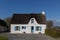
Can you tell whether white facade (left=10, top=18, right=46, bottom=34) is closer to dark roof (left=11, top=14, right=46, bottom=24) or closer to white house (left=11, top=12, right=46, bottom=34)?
white house (left=11, top=12, right=46, bottom=34)

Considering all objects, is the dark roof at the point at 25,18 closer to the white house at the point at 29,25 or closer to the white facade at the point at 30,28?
the white house at the point at 29,25

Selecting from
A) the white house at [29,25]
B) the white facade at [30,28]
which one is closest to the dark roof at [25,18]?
the white house at [29,25]

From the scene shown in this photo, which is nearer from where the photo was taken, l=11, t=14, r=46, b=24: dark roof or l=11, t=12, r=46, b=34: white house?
l=11, t=12, r=46, b=34: white house

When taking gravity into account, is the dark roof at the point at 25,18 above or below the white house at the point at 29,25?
above

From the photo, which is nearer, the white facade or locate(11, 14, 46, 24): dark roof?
the white facade

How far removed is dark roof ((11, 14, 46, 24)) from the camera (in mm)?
36469

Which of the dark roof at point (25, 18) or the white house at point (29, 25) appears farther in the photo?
the dark roof at point (25, 18)

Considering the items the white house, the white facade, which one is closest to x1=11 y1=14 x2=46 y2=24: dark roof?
the white house

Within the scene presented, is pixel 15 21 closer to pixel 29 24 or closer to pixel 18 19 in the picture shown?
pixel 18 19

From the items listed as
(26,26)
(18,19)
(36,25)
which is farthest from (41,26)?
(18,19)

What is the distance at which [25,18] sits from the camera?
37594 mm

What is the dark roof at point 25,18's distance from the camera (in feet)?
120

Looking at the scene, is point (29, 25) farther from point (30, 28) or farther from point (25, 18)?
point (25, 18)

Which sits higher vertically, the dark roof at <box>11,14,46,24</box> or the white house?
the dark roof at <box>11,14,46,24</box>
